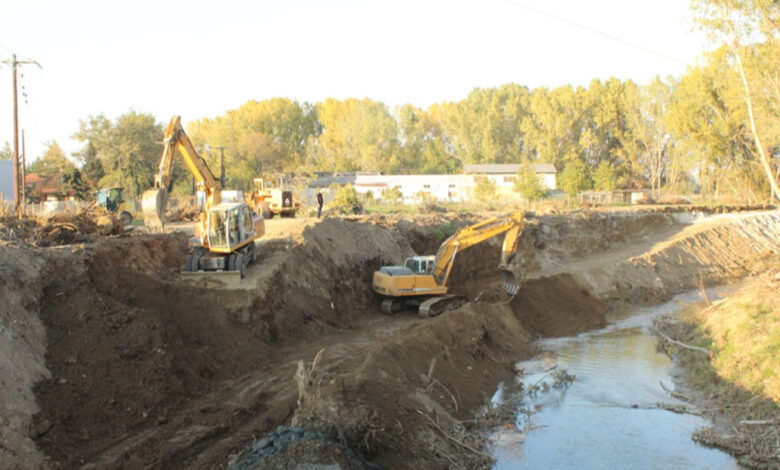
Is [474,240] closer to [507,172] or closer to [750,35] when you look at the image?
[750,35]

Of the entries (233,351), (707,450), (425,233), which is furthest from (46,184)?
(707,450)

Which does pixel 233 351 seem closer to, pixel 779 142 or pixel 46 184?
pixel 779 142

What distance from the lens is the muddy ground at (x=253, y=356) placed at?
10750mm

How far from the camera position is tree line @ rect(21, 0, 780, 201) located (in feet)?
162

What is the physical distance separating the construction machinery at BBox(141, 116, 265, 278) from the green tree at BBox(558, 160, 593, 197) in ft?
174

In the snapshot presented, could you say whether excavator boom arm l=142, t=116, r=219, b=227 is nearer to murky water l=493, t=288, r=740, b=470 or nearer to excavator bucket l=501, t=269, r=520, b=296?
excavator bucket l=501, t=269, r=520, b=296

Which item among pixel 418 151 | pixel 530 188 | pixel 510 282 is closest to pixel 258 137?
pixel 418 151

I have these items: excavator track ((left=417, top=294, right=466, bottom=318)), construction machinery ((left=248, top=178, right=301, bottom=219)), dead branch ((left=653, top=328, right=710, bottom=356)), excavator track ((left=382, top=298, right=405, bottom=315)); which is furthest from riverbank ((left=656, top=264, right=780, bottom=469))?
construction machinery ((left=248, top=178, right=301, bottom=219))

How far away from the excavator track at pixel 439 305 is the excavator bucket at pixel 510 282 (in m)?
1.90

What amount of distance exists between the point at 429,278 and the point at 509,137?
7277 centimetres

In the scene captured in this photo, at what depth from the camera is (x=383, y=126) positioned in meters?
89.2

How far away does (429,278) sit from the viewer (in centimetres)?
2227

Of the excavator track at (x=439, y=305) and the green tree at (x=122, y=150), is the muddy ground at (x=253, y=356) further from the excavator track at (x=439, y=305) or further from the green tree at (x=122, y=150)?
the green tree at (x=122, y=150)

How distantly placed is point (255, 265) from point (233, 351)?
16.3ft
